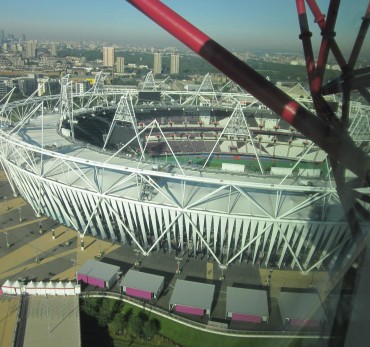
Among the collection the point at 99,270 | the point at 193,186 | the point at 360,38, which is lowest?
the point at 99,270

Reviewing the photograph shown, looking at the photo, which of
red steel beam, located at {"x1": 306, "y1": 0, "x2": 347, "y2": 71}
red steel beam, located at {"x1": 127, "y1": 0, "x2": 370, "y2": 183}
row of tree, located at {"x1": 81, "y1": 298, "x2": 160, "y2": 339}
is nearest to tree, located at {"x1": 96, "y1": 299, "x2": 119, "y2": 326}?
row of tree, located at {"x1": 81, "y1": 298, "x2": 160, "y2": 339}

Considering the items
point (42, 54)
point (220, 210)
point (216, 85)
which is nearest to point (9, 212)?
point (220, 210)

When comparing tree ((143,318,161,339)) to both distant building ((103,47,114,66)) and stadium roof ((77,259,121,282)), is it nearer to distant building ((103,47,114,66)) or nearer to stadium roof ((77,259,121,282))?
stadium roof ((77,259,121,282))

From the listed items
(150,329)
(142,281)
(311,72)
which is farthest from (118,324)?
(311,72)

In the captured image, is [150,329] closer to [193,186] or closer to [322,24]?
[193,186]

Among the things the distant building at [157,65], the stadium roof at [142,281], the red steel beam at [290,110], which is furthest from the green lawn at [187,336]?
the distant building at [157,65]

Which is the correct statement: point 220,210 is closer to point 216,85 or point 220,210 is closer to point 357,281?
point 357,281
